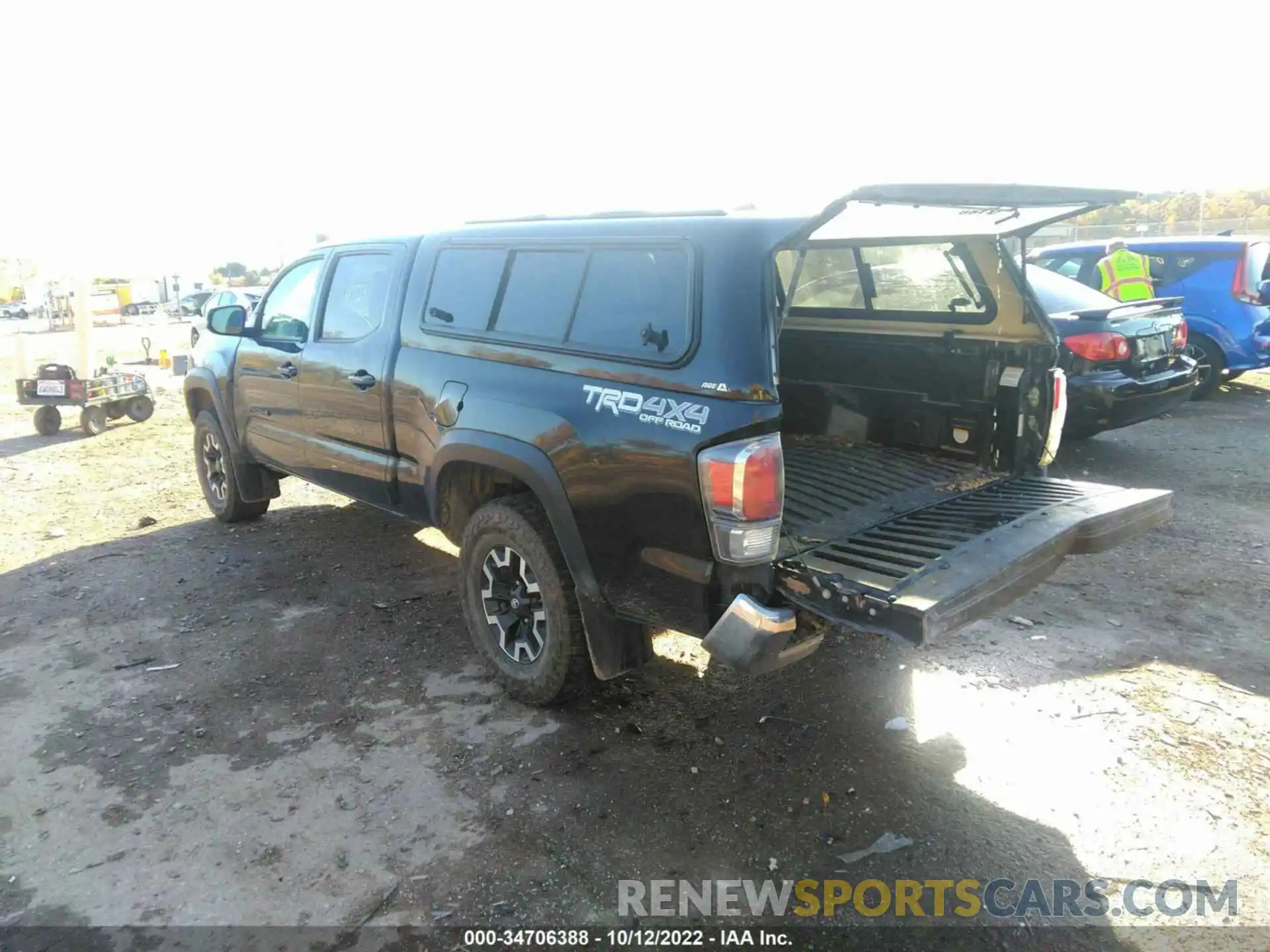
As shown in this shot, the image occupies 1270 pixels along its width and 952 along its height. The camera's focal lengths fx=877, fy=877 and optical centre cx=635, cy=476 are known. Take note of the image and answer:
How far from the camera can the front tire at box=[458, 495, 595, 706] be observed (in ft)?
11.7

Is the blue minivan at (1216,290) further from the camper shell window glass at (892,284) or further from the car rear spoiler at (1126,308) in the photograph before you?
the camper shell window glass at (892,284)

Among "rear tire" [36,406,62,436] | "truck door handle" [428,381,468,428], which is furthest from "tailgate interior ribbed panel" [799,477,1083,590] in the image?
"rear tire" [36,406,62,436]

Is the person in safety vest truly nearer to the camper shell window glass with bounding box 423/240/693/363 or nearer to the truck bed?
the truck bed

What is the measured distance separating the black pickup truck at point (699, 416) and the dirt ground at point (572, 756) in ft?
1.74

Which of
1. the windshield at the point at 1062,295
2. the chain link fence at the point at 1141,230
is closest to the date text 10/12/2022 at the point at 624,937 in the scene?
the windshield at the point at 1062,295

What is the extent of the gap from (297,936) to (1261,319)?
1026 centimetres

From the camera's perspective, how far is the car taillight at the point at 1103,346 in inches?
268

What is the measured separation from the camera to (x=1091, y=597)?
478cm

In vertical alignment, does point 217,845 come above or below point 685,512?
below

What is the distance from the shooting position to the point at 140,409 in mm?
10633

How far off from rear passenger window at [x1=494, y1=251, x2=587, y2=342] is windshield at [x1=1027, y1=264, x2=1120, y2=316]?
15.9 ft

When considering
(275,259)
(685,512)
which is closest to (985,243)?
(685,512)

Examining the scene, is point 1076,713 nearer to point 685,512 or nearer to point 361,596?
point 685,512

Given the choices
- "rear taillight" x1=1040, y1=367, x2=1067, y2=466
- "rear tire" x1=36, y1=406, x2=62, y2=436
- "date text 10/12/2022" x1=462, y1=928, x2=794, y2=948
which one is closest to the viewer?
"date text 10/12/2022" x1=462, y1=928, x2=794, y2=948
